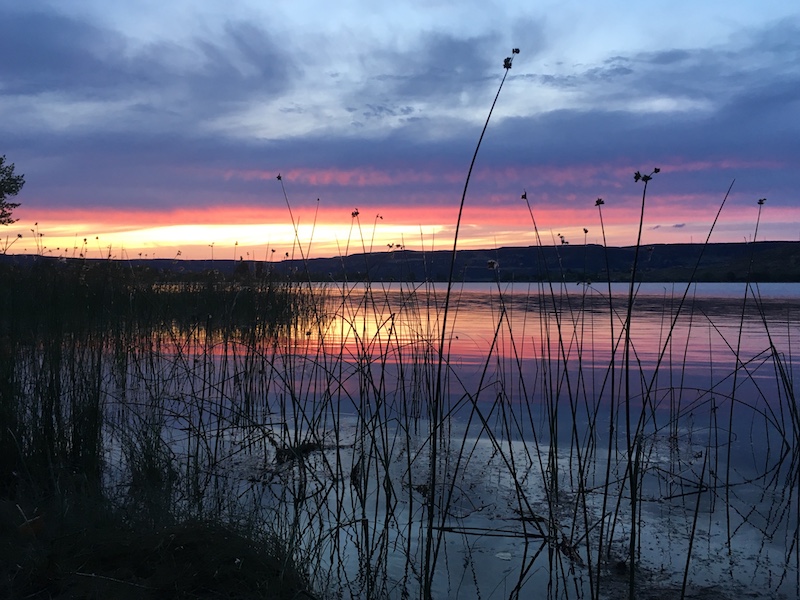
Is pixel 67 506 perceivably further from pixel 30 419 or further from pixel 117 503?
pixel 30 419

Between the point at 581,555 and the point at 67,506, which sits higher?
the point at 67,506

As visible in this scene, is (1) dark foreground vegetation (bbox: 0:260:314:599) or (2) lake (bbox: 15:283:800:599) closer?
(1) dark foreground vegetation (bbox: 0:260:314:599)

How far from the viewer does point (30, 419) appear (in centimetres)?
313

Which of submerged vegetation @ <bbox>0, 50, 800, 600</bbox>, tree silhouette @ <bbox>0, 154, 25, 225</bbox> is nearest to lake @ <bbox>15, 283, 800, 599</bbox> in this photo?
submerged vegetation @ <bbox>0, 50, 800, 600</bbox>

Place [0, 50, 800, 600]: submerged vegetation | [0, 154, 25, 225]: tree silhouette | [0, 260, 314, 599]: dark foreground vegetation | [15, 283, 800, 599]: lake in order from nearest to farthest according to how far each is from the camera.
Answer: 1. [0, 260, 314, 599]: dark foreground vegetation
2. [0, 50, 800, 600]: submerged vegetation
3. [15, 283, 800, 599]: lake
4. [0, 154, 25, 225]: tree silhouette

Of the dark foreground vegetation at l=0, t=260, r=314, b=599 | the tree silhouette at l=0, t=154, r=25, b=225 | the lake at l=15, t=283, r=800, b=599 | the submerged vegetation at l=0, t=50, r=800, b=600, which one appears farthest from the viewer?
the tree silhouette at l=0, t=154, r=25, b=225

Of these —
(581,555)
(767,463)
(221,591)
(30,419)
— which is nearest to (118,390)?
(30,419)

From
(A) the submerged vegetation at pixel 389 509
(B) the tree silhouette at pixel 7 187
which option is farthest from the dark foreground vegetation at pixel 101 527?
(B) the tree silhouette at pixel 7 187

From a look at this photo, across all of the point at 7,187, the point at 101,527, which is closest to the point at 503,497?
the point at 101,527

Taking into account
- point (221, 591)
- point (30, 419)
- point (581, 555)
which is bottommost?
point (581, 555)

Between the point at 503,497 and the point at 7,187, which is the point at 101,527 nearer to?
the point at 503,497

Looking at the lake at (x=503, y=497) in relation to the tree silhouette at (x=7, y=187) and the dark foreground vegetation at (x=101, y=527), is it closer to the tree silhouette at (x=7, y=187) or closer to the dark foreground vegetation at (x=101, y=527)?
the dark foreground vegetation at (x=101, y=527)

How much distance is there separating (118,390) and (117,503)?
8.23 feet

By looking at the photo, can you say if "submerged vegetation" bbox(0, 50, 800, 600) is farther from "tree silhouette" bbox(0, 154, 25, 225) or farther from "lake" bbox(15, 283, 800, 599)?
"tree silhouette" bbox(0, 154, 25, 225)
